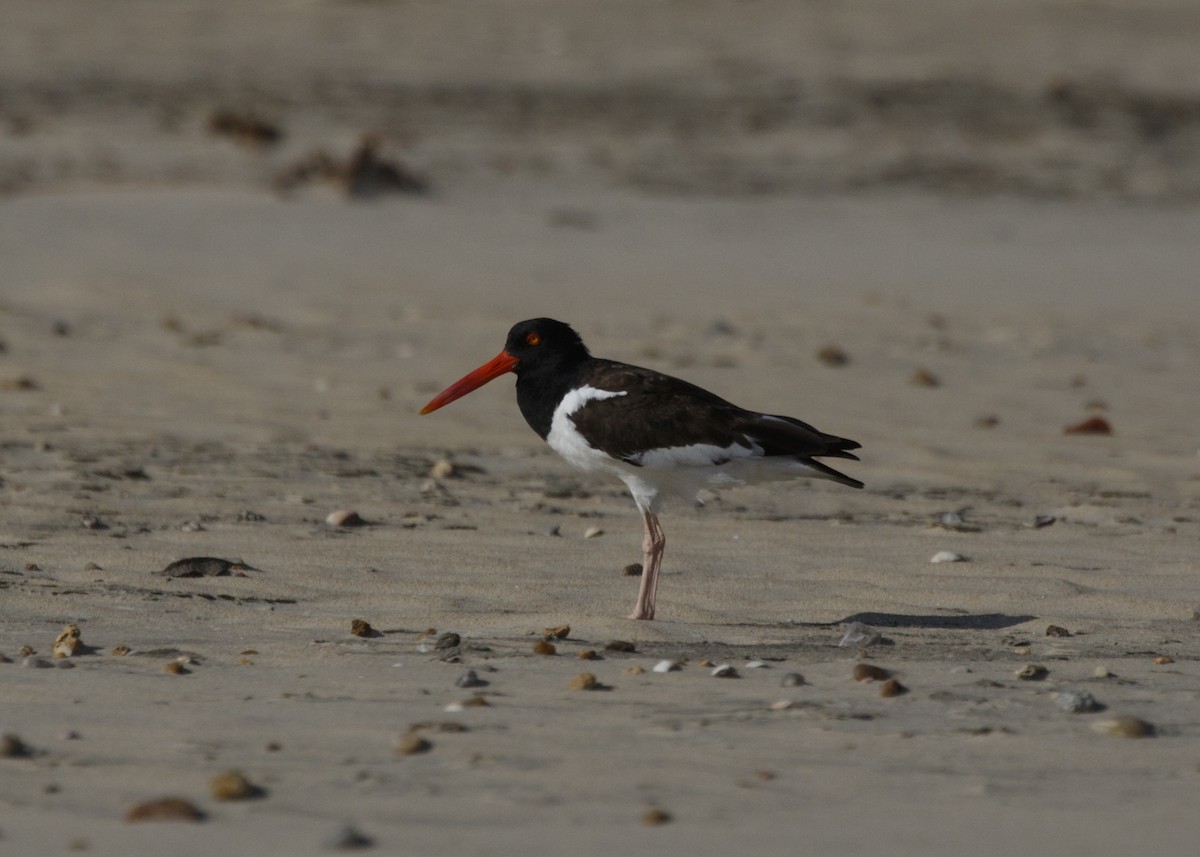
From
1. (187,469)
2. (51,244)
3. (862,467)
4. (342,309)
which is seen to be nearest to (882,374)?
(862,467)

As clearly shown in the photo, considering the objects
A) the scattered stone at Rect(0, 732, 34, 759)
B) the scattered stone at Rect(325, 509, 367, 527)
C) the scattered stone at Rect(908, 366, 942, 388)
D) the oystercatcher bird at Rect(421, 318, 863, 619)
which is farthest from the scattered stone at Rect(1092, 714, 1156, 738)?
the scattered stone at Rect(908, 366, 942, 388)

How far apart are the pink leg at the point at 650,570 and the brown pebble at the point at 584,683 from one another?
33.1 inches

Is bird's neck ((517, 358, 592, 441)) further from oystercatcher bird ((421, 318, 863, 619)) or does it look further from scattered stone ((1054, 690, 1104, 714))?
scattered stone ((1054, 690, 1104, 714))

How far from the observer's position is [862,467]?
319 inches

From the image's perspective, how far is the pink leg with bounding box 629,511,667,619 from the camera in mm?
5445

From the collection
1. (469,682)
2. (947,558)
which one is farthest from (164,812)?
(947,558)

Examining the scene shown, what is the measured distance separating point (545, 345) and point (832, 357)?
15.4 feet

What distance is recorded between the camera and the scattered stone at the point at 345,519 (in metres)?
6.64

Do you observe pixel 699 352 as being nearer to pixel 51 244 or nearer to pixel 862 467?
pixel 862 467

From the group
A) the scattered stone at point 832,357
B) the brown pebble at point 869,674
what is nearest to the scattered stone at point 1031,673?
the brown pebble at point 869,674

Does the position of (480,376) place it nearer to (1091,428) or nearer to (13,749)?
(13,749)

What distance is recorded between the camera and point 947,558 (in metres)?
6.38

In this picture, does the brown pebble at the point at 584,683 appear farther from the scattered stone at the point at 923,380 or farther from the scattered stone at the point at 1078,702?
the scattered stone at the point at 923,380

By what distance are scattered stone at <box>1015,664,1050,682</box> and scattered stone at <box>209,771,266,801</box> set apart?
2134 millimetres
